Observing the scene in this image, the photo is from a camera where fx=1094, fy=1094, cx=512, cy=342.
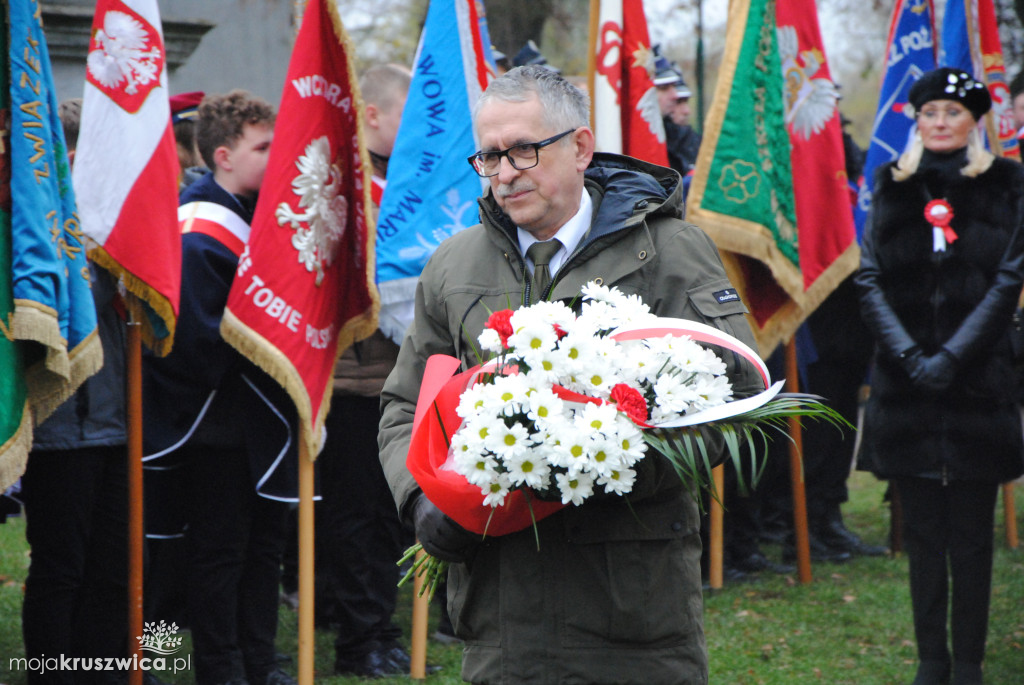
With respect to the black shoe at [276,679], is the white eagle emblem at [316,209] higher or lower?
higher

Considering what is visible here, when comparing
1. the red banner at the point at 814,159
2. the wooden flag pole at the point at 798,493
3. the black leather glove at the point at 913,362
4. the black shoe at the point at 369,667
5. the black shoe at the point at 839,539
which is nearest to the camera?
the black leather glove at the point at 913,362

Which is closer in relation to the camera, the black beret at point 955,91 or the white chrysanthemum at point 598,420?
the white chrysanthemum at point 598,420

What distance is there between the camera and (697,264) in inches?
104

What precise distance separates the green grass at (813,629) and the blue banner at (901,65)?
2.54 m

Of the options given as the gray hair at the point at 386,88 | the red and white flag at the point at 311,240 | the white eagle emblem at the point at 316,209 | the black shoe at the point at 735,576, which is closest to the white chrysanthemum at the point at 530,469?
the red and white flag at the point at 311,240

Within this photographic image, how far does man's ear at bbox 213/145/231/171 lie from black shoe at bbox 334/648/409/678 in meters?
2.25

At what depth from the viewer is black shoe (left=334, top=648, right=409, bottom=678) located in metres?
4.86

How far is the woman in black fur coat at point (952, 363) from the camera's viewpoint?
4543 millimetres

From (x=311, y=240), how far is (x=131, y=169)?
0.75 m

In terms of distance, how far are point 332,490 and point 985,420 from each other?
2.87m

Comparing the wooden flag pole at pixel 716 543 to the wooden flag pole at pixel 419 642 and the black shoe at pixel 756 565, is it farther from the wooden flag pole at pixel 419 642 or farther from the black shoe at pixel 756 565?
the wooden flag pole at pixel 419 642

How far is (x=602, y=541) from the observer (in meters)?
2.52

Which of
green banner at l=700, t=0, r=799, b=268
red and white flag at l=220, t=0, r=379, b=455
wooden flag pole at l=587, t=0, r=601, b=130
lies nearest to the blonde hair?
green banner at l=700, t=0, r=799, b=268
